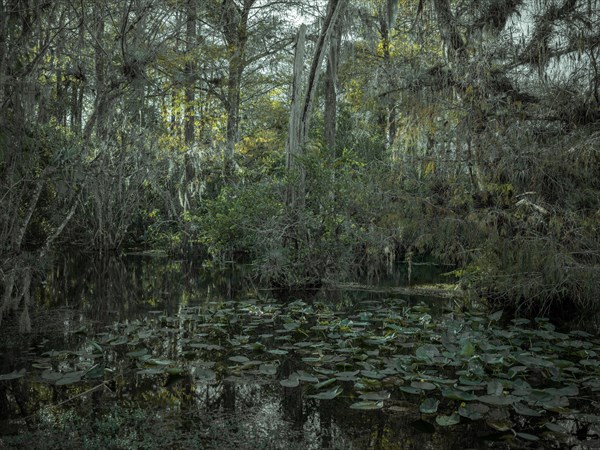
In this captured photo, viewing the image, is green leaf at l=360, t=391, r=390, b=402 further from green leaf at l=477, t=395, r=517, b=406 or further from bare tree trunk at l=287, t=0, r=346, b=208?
bare tree trunk at l=287, t=0, r=346, b=208

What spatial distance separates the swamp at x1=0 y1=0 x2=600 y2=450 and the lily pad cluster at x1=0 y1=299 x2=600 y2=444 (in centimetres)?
2

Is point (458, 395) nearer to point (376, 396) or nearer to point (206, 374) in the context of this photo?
point (376, 396)

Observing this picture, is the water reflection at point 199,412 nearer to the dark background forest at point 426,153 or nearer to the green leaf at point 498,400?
the green leaf at point 498,400

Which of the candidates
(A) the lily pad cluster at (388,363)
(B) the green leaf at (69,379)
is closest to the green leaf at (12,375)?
(A) the lily pad cluster at (388,363)

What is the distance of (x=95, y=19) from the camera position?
475 cm

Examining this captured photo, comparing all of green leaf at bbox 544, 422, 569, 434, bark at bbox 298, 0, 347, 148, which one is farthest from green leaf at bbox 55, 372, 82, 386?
bark at bbox 298, 0, 347, 148

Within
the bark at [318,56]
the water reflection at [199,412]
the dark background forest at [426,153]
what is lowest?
the water reflection at [199,412]

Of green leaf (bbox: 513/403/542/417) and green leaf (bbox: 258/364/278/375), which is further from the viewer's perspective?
green leaf (bbox: 258/364/278/375)

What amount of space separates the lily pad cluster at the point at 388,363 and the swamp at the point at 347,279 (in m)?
0.02

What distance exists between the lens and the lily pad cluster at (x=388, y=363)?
282 cm

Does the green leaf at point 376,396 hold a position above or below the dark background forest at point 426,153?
below

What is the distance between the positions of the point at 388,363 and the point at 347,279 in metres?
5.25

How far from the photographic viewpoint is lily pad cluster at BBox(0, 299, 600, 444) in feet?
9.27

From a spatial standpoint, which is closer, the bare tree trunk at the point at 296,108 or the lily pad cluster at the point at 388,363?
the lily pad cluster at the point at 388,363
